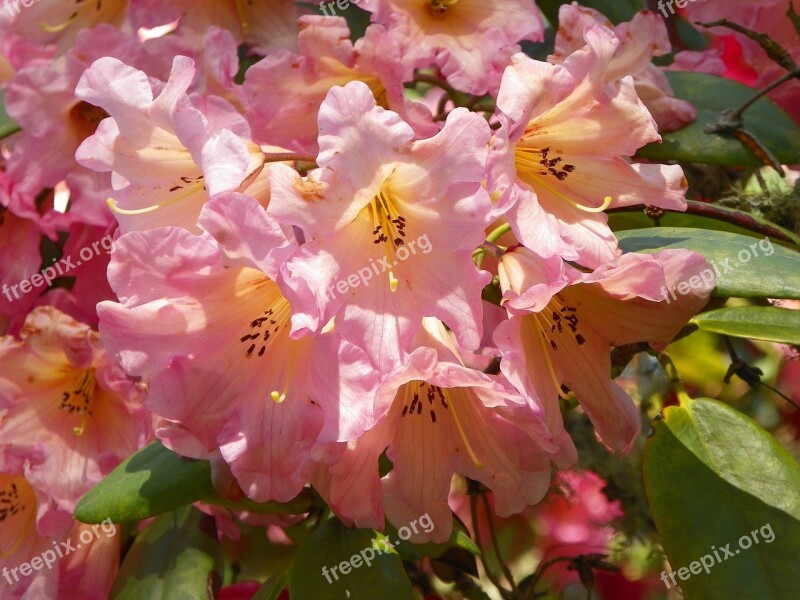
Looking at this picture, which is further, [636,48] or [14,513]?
[14,513]

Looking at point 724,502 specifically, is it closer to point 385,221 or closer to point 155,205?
point 385,221

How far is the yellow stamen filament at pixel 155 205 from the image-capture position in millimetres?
780

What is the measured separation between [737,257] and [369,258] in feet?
0.99

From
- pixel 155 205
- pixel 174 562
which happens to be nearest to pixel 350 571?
pixel 174 562

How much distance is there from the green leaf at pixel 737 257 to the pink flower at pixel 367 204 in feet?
0.64

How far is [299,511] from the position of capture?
3.11ft

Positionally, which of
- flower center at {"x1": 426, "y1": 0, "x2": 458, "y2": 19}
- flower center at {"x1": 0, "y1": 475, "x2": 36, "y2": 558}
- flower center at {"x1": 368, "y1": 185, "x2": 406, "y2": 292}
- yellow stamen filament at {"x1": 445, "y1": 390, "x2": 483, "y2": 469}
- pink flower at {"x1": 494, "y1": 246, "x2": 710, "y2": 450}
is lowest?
flower center at {"x1": 0, "y1": 475, "x2": 36, "y2": 558}

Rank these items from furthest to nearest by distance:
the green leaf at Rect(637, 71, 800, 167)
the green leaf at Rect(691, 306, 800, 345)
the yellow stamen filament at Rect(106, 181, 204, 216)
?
1. the green leaf at Rect(637, 71, 800, 167)
2. the green leaf at Rect(691, 306, 800, 345)
3. the yellow stamen filament at Rect(106, 181, 204, 216)

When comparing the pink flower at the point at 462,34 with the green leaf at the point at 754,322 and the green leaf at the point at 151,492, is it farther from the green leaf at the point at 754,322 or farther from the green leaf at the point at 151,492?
the green leaf at the point at 151,492

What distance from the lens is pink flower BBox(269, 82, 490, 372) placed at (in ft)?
2.22

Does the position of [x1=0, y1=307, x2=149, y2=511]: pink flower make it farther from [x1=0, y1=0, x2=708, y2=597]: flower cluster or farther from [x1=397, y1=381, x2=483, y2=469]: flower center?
[x1=397, y1=381, x2=483, y2=469]: flower center

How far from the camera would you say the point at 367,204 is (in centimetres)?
76

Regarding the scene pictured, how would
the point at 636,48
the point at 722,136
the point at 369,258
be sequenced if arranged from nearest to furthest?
1. the point at 369,258
2. the point at 636,48
3. the point at 722,136

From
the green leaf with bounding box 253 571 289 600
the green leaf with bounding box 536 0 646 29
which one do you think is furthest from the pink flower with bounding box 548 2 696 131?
Answer: the green leaf with bounding box 253 571 289 600
